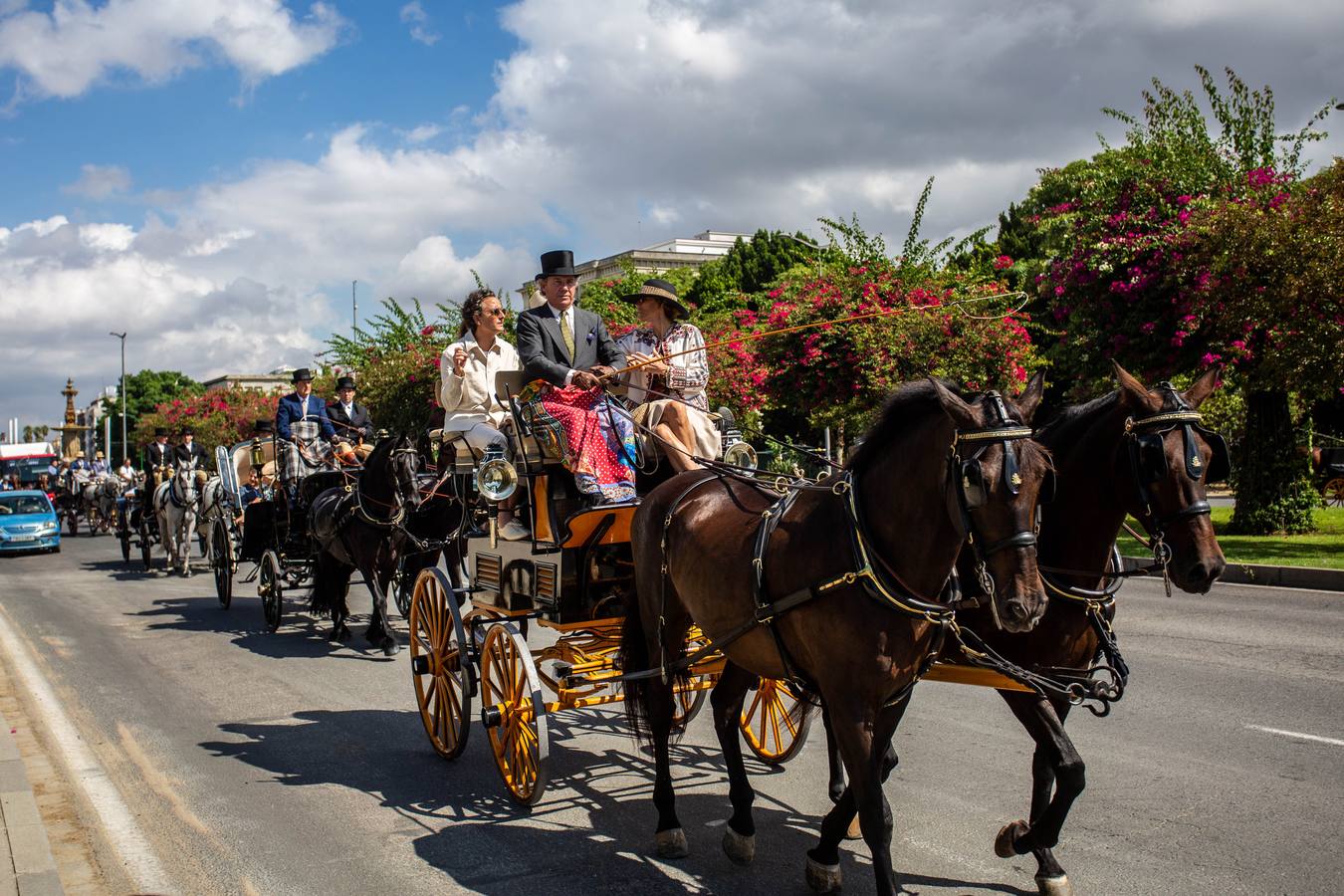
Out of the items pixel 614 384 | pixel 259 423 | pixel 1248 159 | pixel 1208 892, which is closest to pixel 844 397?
pixel 1248 159

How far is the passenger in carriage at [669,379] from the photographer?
21.9 feet

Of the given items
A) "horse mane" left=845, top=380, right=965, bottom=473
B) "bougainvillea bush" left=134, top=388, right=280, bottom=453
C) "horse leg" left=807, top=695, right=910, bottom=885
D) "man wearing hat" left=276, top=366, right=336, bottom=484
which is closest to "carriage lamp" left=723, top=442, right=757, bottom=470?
"horse mane" left=845, top=380, right=965, bottom=473

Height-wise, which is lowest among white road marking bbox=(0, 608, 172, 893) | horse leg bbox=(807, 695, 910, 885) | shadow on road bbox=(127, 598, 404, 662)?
white road marking bbox=(0, 608, 172, 893)

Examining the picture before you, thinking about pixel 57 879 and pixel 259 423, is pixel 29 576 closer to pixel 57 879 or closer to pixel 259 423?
pixel 259 423

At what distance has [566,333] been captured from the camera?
278 inches

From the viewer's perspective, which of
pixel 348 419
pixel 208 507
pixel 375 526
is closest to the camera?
pixel 375 526

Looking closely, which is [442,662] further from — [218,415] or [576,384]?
[218,415]

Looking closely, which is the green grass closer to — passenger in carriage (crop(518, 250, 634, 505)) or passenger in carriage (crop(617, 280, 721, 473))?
passenger in carriage (crop(617, 280, 721, 473))

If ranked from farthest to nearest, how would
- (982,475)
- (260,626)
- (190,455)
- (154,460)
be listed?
(154,460), (190,455), (260,626), (982,475)

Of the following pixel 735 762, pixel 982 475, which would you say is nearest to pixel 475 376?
pixel 735 762

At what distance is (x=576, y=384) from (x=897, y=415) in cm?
255

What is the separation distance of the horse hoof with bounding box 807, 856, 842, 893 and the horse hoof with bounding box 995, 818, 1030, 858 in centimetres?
76

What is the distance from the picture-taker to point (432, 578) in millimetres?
6961

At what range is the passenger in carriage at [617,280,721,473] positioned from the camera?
6.68m
